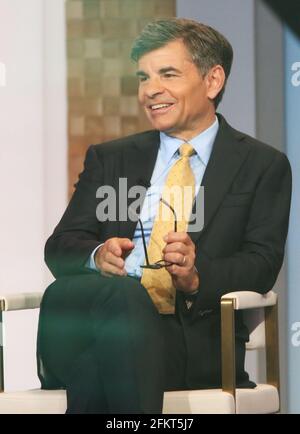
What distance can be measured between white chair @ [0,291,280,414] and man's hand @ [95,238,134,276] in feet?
1.03

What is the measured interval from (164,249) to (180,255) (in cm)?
5

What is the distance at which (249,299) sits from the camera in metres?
3.30

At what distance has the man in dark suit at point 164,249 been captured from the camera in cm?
307

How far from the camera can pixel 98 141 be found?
13.4 ft

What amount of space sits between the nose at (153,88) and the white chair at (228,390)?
77 centimetres

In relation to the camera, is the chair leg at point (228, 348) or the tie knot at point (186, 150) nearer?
the chair leg at point (228, 348)

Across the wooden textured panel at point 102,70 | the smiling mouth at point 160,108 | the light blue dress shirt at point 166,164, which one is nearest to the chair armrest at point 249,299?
the light blue dress shirt at point 166,164

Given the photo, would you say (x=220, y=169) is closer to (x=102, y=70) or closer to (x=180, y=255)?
(x=180, y=255)

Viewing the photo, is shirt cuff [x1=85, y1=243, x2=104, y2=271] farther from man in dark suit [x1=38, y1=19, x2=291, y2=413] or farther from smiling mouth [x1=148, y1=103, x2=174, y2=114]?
smiling mouth [x1=148, y1=103, x2=174, y2=114]

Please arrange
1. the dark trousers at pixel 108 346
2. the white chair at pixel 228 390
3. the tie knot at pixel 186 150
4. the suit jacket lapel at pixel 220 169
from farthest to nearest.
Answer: the tie knot at pixel 186 150 → the suit jacket lapel at pixel 220 169 → the white chair at pixel 228 390 → the dark trousers at pixel 108 346

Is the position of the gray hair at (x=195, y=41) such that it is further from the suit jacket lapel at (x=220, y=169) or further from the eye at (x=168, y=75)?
the suit jacket lapel at (x=220, y=169)

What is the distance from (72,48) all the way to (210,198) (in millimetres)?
908
